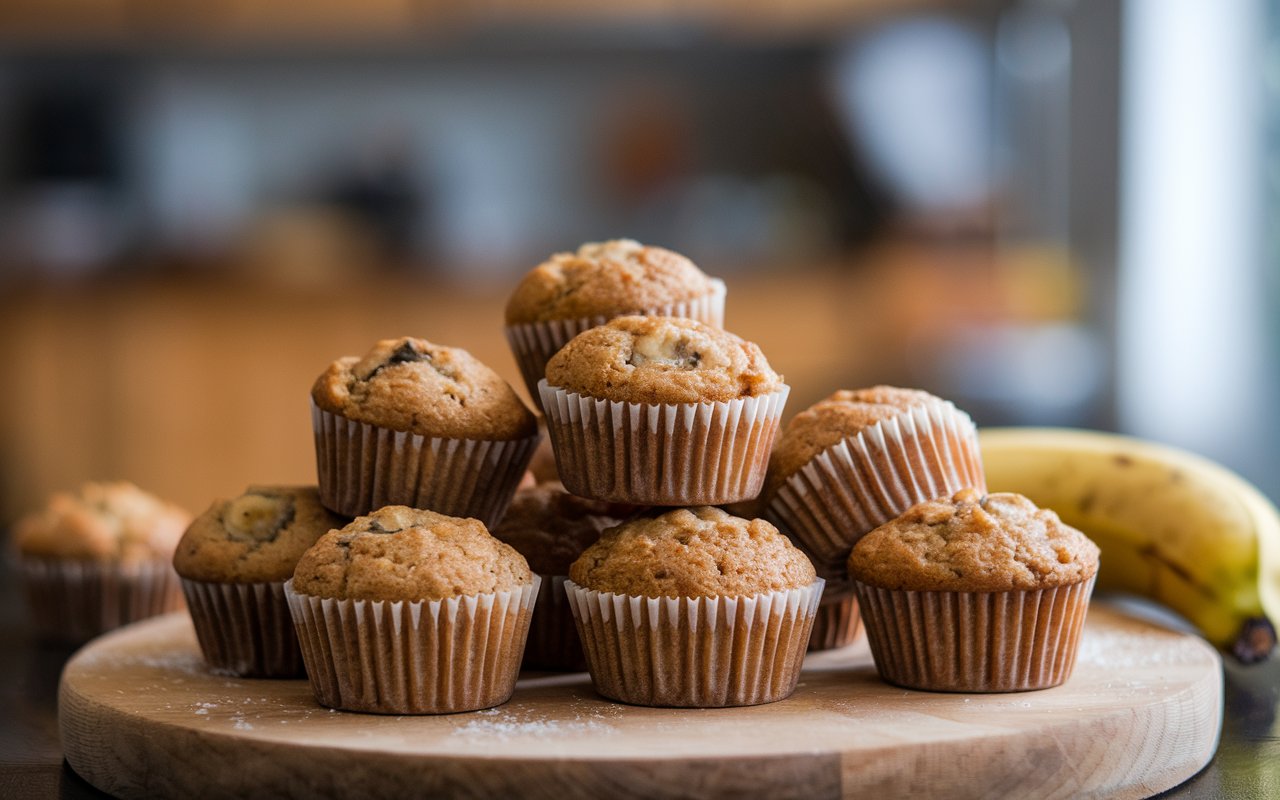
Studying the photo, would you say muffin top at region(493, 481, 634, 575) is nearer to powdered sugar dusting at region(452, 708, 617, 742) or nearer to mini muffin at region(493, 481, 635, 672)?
mini muffin at region(493, 481, 635, 672)

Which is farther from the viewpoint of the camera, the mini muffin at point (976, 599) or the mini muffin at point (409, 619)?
the mini muffin at point (976, 599)

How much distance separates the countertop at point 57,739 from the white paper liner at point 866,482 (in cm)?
53

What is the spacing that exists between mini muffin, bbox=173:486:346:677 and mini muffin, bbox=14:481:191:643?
1.80 ft

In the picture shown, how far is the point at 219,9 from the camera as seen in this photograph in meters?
6.64

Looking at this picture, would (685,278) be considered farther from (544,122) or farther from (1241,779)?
(544,122)

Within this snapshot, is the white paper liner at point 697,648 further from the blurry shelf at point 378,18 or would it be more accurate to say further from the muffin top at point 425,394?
the blurry shelf at point 378,18

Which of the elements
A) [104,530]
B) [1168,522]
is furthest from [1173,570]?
[104,530]

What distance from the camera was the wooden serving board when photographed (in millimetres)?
1468

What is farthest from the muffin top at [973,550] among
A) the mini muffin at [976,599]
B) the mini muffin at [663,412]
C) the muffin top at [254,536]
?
the muffin top at [254,536]

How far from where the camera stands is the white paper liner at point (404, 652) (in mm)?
1742

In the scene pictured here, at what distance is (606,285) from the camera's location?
2.15 m

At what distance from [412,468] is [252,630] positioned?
320 mm

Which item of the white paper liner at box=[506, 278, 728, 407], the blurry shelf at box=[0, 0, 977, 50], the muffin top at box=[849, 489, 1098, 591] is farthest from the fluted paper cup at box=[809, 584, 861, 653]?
the blurry shelf at box=[0, 0, 977, 50]

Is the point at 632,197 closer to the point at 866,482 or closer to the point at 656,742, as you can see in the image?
the point at 866,482
